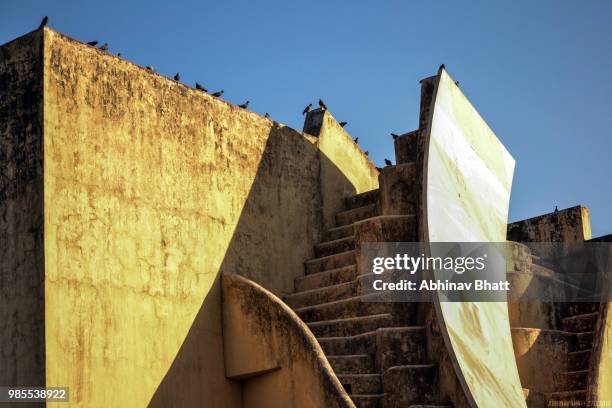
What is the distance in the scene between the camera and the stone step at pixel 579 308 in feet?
36.8

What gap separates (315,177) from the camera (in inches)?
447

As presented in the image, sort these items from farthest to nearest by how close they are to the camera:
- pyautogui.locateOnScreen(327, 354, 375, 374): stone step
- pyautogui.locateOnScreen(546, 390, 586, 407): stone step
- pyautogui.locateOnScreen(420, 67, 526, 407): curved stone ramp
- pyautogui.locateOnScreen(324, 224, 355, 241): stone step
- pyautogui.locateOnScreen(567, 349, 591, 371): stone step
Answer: pyautogui.locateOnScreen(324, 224, 355, 241): stone step, pyautogui.locateOnScreen(567, 349, 591, 371): stone step, pyautogui.locateOnScreen(546, 390, 586, 407): stone step, pyautogui.locateOnScreen(327, 354, 375, 374): stone step, pyautogui.locateOnScreen(420, 67, 526, 407): curved stone ramp

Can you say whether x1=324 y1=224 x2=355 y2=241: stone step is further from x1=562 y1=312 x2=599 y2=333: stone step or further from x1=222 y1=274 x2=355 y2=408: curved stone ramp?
x1=562 y1=312 x2=599 y2=333: stone step

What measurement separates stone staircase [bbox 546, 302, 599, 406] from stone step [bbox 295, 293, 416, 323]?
1.82 m

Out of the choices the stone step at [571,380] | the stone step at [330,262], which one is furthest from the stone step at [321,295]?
the stone step at [571,380]

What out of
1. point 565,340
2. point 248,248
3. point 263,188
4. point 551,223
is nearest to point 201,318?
point 248,248

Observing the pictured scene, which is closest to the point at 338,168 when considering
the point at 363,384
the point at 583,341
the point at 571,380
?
the point at 583,341

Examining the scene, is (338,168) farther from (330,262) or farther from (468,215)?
(468,215)

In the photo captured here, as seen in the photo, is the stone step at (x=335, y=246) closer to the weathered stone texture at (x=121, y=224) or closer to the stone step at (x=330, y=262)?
the stone step at (x=330, y=262)

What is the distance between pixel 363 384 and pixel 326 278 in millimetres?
1782

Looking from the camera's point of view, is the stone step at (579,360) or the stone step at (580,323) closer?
the stone step at (579,360)

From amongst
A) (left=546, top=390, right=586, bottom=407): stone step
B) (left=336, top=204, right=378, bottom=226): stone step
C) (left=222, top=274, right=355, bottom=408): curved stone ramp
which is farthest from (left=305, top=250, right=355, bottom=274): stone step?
(left=546, top=390, right=586, bottom=407): stone step

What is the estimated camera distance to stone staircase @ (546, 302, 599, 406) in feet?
32.0

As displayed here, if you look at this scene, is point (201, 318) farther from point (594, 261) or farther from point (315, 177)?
point (594, 261)
